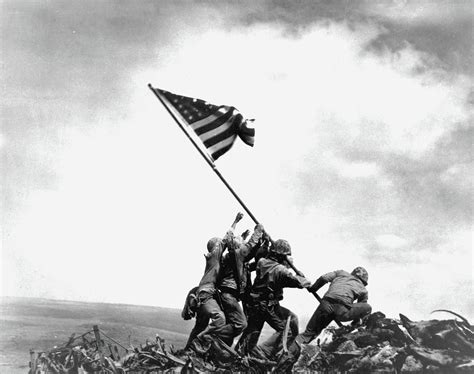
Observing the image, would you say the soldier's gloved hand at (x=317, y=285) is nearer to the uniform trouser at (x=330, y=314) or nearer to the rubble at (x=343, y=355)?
the uniform trouser at (x=330, y=314)

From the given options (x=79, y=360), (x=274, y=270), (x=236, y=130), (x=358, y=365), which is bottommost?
(x=79, y=360)

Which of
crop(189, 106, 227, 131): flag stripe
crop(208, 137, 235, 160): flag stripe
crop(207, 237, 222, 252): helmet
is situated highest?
crop(189, 106, 227, 131): flag stripe

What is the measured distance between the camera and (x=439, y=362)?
8453 millimetres

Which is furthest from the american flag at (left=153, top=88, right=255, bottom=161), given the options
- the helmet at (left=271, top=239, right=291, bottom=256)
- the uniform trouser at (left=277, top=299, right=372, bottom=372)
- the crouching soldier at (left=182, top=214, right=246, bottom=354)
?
the uniform trouser at (left=277, top=299, right=372, bottom=372)

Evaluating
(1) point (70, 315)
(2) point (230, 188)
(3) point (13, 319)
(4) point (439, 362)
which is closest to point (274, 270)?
(2) point (230, 188)

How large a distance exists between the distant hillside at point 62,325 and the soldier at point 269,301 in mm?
2670

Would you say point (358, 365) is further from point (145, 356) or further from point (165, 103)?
point (165, 103)

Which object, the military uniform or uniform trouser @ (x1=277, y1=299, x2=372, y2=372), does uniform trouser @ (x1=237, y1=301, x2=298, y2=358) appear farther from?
uniform trouser @ (x1=277, y1=299, x2=372, y2=372)

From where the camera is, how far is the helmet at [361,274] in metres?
10.7

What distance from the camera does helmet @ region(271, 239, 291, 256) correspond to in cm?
1086

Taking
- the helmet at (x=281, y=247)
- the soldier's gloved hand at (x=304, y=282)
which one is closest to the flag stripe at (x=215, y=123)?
the helmet at (x=281, y=247)

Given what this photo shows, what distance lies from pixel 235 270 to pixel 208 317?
99 cm

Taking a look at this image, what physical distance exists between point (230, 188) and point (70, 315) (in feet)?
25.3

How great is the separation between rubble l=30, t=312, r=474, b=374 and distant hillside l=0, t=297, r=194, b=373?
164 cm
